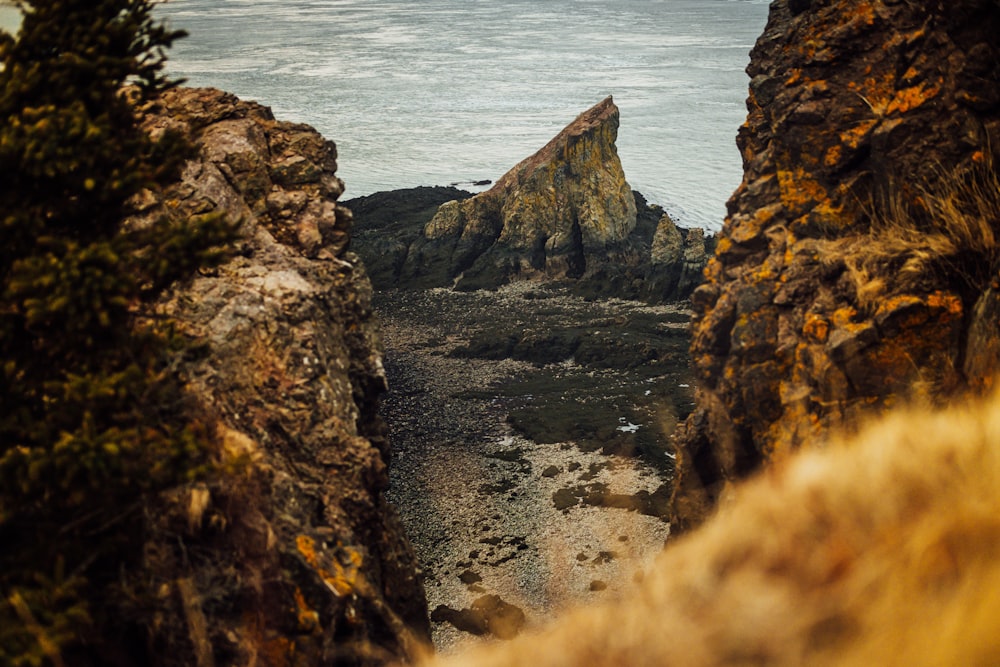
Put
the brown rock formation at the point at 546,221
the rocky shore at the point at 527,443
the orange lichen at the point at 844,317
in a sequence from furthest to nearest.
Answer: the brown rock formation at the point at 546,221 → the rocky shore at the point at 527,443 → the orange lichen at the point at 844,317

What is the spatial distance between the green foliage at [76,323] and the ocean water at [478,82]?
51.9 m

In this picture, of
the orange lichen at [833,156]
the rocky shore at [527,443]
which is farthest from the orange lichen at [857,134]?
the rocky shore at [527,443]

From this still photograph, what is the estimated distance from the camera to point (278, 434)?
11742 mm

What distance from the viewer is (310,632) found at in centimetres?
848

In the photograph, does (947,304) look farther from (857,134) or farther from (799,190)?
(799,190)

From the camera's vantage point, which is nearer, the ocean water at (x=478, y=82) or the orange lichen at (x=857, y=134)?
the orange lichen at (x=857, y=134)

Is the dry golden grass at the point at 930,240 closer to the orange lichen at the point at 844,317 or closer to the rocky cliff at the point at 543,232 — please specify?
the orange lichen at the point at 844,317

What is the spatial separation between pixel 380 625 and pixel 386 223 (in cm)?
4978

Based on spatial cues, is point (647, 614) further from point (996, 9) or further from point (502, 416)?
point (502, 416)

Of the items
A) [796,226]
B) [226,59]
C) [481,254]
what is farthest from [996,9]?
[226,59]

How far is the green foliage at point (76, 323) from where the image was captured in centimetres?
632

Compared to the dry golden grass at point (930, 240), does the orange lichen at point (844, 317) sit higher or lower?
lower

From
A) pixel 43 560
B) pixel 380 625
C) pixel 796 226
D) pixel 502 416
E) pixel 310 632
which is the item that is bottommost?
pixel 502 416

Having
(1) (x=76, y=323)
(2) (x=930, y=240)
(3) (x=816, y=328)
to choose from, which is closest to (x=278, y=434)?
(1) (x=76, y=323)
